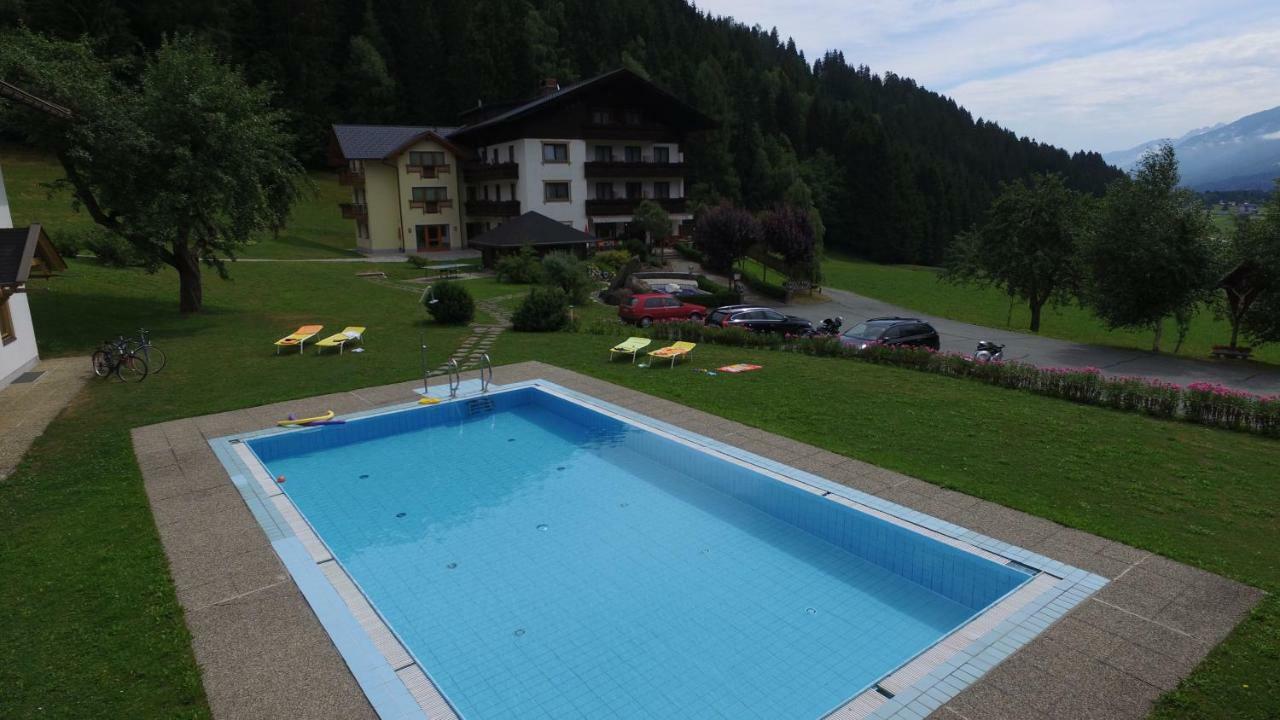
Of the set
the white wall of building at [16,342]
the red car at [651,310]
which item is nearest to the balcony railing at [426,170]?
the red car at [651,310]

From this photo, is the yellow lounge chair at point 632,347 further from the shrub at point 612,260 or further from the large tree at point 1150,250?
the shrub at point 612,260

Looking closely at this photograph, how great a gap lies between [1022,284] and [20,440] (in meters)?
37.9

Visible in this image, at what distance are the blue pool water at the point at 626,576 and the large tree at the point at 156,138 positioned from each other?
12604mm

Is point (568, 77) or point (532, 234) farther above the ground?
point (568, 77)

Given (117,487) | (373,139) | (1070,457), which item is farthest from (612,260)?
(117,487)

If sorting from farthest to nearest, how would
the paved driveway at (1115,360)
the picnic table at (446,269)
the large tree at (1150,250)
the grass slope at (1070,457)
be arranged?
the picnic table at (446,269) < the large tree at (1150,250) < the paved driveway at (1115,360) < the grass slope at (1070,457)

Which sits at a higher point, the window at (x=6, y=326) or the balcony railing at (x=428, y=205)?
the balcony railing at (x=428, y=205)

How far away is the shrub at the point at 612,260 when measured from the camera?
42.3 metres

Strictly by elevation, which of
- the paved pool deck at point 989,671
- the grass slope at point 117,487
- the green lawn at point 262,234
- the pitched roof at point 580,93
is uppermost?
the pitched roof at point 580,93

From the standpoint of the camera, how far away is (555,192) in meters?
50.7

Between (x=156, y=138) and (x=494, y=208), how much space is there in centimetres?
3002

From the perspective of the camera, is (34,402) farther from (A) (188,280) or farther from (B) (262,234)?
(B) (262,234)

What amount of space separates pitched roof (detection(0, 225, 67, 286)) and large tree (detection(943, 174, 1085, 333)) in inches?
1453

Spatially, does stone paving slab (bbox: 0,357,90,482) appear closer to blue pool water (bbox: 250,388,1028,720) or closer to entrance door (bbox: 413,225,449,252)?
blue pool water (bbox: 250,388,1028,720)
